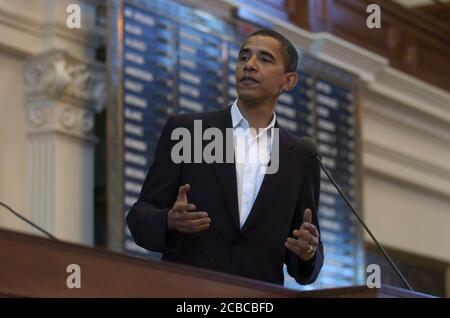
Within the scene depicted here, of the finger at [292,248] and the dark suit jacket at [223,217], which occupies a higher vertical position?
the dark suit jacket at [223,217]

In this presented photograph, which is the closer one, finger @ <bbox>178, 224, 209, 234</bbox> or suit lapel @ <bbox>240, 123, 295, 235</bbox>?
finger @ <bbox>178, 224, 209, 234</bbox>

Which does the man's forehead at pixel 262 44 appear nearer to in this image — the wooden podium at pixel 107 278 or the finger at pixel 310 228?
the finger at pixel 310 228

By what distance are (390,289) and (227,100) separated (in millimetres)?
4970

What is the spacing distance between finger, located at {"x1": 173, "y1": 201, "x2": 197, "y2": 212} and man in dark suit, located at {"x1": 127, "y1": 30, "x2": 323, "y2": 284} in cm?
3

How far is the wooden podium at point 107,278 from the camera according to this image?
3264 millimetres

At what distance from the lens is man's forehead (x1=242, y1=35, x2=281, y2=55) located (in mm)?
4086

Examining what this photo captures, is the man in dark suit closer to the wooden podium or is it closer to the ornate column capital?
the wooden podium

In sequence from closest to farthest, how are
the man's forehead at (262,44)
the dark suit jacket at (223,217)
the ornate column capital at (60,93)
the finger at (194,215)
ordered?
1. the finger at (194,215)
2. the dark suit jacket at (223,217)
3. the man's forehead at (262,44)
4. the ornate column capital at (60,93)

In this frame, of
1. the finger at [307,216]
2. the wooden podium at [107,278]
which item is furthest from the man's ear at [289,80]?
the wooden podium at [107,278]

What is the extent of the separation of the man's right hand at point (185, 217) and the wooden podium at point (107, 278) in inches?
6.6

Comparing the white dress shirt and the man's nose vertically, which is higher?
the man's nose

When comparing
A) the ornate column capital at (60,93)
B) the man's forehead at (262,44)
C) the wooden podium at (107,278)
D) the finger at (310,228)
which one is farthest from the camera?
the ornate column capital at (60,93)

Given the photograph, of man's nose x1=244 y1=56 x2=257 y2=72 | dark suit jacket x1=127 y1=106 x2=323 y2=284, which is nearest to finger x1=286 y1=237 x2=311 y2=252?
dark suit jacket x1=127 y1=106 x2=323 y2=284
